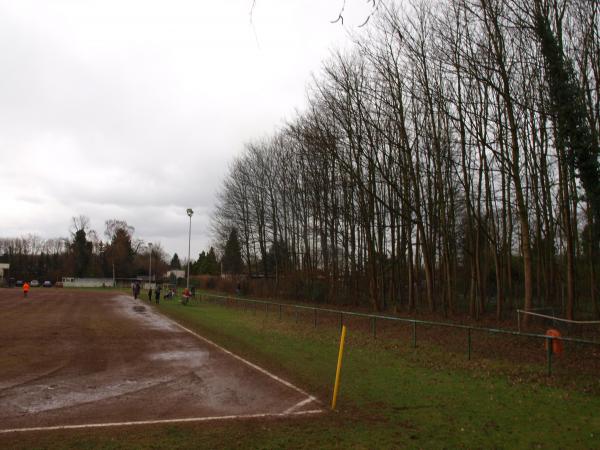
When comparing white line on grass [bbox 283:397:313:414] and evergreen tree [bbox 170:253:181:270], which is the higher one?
evergreen tree [bbox 170:253:181:270]

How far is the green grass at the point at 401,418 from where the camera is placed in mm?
6957

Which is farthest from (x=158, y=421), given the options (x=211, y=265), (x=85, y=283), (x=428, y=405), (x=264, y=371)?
(x=211, y=265)

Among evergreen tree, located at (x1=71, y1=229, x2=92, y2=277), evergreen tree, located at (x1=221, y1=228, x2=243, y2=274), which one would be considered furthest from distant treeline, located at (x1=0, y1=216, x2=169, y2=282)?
evergreen tree, located at (x1=221, y1=228, x2=243, y2=274)

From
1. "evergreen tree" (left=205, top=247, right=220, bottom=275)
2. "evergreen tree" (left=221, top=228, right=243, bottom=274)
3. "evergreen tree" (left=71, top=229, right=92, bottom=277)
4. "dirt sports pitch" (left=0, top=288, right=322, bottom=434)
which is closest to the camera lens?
"dirt sports pitch" (left=0, top=288, right=322, bottom=434)

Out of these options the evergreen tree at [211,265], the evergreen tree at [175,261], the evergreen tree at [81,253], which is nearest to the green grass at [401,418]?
the evergreen tree at [211,265]

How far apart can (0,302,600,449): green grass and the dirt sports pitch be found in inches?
24.8

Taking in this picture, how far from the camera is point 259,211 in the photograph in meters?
54.2

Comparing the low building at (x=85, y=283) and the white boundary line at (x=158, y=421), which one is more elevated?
the white boundary line at (x=158, y=421)

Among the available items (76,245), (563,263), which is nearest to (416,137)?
(563,263)

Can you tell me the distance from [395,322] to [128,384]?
44.6 ft

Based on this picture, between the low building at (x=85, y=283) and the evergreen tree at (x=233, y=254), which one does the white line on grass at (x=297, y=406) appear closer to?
the evergreen tree at (x=233, y=254)

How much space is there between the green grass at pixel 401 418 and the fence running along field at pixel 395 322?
44.7 inches

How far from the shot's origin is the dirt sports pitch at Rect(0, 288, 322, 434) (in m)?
8.26

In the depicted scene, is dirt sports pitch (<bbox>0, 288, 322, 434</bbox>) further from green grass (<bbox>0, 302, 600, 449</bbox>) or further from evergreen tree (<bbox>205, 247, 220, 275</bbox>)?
evergreen tree (<bbox>205, 247, 220, 275</bbox>)
